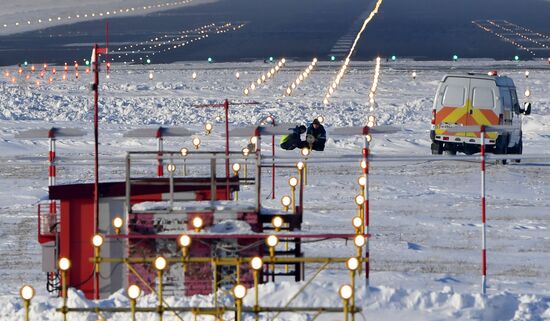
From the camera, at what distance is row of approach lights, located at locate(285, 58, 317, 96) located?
51.0 m

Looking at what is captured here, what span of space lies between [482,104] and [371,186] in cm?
518

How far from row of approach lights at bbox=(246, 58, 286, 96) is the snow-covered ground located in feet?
134

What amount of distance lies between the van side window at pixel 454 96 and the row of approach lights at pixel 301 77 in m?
17.0

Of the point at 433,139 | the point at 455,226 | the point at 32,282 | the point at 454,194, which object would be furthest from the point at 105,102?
the point at 32,282

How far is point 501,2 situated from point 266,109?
308 ft

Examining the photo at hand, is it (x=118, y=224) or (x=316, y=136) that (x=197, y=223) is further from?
(x=316, y=136)

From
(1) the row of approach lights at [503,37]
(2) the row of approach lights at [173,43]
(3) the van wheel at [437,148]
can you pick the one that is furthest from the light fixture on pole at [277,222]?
(1) the row of approach lights at [503,37]

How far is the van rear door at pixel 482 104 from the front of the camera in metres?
32.8

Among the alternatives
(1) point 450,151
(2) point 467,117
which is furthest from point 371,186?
(1) point 450,151

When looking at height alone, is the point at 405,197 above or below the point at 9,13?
below

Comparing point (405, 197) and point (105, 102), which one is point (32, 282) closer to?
point (405, 197)

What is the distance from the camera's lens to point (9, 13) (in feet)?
438

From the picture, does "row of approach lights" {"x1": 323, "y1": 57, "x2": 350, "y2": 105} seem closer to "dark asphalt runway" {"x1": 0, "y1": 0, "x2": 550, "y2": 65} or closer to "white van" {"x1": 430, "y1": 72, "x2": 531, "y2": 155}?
"dark asphalt runway" {"x1": 0, "y1": 0, "x2": 550, "y2": 65}

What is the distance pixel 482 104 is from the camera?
108 ft
